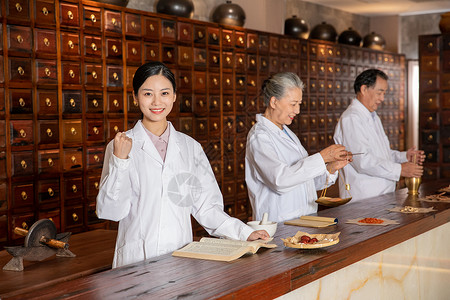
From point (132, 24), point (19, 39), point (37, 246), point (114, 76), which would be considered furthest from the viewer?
point (132, 24)

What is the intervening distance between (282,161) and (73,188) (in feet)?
7.30

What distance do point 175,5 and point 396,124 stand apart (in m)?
5.29

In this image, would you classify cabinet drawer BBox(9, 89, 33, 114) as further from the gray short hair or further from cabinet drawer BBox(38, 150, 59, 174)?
the gray short hair

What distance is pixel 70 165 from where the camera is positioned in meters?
4.78

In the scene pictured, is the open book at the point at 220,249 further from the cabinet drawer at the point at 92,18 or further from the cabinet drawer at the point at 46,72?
the cabinet drawer at the point at 92,18

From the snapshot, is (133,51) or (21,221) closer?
(21,221)

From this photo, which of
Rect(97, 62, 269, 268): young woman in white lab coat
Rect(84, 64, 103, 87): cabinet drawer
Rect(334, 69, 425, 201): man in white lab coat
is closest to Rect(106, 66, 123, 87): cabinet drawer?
Rect(84, 64, 103, 87): cabinet drawer

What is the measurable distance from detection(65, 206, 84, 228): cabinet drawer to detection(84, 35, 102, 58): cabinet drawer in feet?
4.03

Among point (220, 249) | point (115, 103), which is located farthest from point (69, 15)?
point (220, 249)

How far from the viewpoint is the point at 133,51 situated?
5309 mm

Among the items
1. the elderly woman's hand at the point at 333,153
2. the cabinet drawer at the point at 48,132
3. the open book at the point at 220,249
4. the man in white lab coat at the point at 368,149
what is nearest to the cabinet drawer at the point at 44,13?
the cabinet drawer at the point at 48,132

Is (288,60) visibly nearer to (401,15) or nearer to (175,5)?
(175,5)

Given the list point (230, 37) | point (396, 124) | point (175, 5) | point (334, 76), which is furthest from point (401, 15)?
point (175, 5)

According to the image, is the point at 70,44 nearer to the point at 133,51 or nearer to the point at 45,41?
the point at 45,41
